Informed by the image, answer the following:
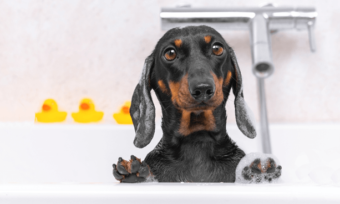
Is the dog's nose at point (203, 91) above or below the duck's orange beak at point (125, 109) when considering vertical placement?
below

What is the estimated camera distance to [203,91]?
91cm

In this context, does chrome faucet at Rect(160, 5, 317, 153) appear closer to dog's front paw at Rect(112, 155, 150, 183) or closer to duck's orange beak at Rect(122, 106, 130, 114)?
duck's orange beak at Rect(122, 106, 130, 114)

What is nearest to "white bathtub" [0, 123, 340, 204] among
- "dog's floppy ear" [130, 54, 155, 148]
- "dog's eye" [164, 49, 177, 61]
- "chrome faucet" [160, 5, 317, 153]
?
"chrome faucet" [160, 5, 317, 153]

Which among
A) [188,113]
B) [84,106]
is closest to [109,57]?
[84,106]

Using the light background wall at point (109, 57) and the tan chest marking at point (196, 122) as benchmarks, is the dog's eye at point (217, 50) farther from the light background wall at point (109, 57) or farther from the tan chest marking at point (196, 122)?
the light background wall at point (109, 57)

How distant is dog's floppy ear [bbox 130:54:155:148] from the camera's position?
3.52ft

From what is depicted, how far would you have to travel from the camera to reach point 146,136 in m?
1.08

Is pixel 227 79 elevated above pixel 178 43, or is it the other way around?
pixel 178 43

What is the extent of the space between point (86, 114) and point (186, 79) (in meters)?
0.97

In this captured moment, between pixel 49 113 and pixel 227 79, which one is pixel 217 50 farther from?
pixel 49 113

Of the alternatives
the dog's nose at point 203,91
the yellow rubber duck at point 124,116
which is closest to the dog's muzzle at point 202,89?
the dog's nose at point 203,91

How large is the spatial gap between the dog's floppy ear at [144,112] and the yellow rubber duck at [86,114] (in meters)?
0.67

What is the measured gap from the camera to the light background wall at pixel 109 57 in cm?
196

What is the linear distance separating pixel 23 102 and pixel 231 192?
6.05 ft
